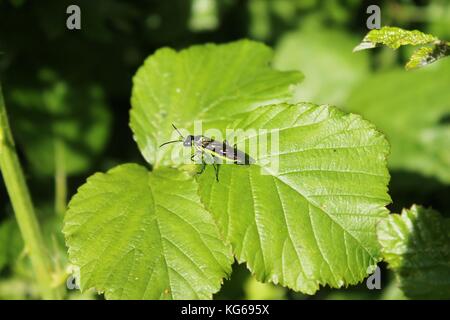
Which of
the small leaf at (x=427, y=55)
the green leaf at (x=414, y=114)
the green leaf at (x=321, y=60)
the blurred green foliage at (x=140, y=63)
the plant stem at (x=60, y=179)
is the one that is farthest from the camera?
the green leaf at (x=321, y=60)

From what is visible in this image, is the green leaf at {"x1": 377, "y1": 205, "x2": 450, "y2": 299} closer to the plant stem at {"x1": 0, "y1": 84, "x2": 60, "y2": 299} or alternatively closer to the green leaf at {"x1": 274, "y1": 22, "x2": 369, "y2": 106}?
the plant stem at {"x1": 0, "y1": 84, "x2": 60, "y2": 299}

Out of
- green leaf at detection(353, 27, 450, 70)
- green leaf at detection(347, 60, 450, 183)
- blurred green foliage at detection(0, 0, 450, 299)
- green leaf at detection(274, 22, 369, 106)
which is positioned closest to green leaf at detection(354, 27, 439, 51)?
green leaf at detection(353, 27, 450, 70)

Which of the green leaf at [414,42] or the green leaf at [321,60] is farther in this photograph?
the green leaf at [321,60]

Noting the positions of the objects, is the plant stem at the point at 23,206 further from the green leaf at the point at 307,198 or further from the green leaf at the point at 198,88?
the green leaf at the point at 307,198

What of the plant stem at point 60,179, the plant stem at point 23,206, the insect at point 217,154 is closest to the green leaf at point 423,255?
the insect at point 217,154

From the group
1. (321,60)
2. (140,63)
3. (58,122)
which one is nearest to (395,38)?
(58,122)
